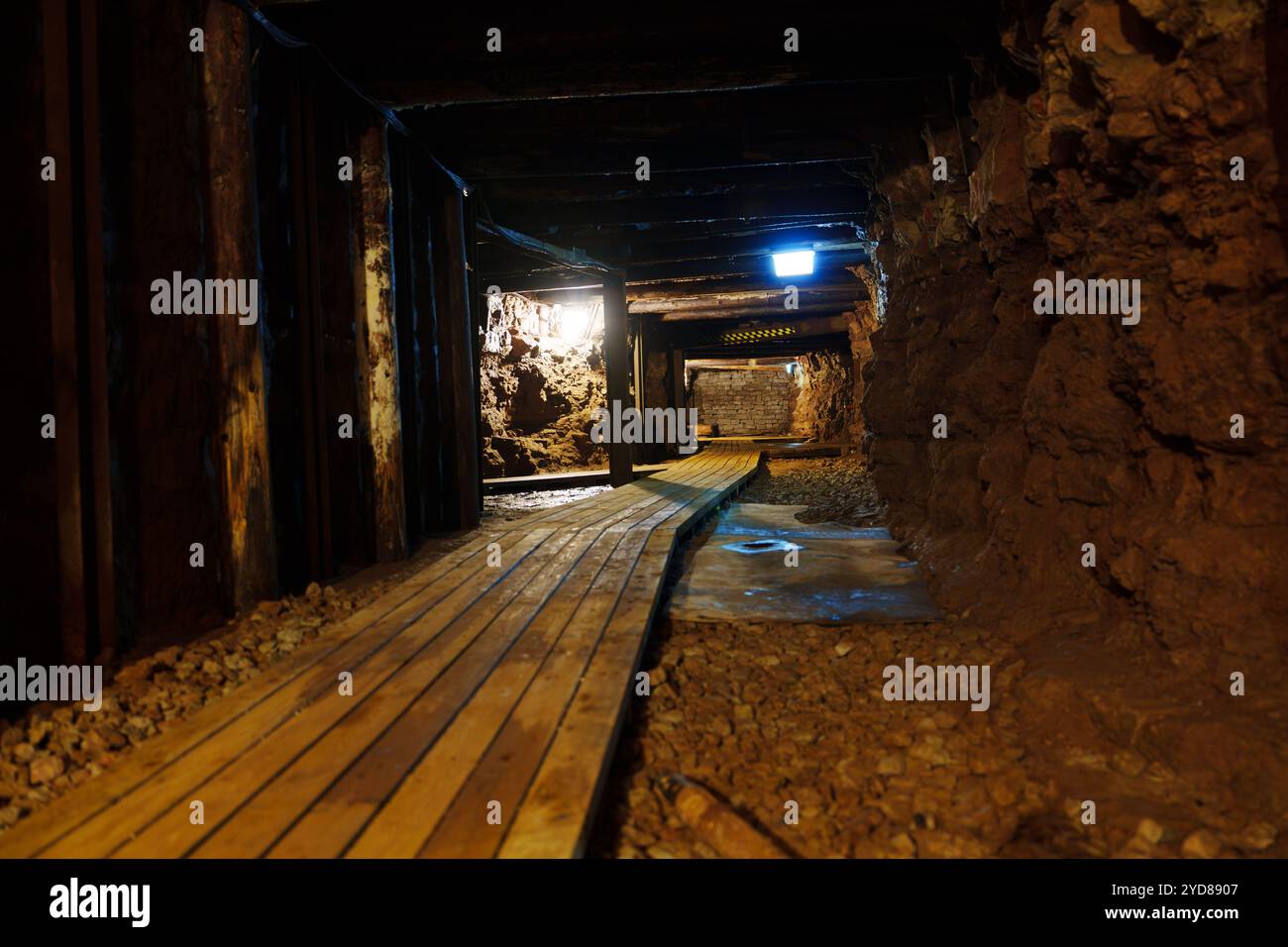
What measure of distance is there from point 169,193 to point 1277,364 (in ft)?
15.6

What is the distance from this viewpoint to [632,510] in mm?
6816

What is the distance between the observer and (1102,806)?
2156 millimetres

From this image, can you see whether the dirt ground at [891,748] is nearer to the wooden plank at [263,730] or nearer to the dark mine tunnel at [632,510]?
the dark mine tunnel at [632,510]

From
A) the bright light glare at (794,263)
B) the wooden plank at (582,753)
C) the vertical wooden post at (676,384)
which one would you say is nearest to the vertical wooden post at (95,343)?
the wooden plank at (582,753)

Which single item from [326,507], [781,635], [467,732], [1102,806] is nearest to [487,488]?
[326,507]

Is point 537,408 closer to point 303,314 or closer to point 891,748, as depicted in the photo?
point 303,314

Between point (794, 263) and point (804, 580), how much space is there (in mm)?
7423

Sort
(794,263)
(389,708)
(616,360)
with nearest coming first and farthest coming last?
(389,708) → (794,263) → (616,360)

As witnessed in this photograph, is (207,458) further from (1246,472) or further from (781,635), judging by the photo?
(1246,472)

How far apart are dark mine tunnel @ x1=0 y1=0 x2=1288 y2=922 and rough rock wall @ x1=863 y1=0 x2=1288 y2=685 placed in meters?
0.02

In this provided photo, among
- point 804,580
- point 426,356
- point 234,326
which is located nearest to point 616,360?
point 426,356

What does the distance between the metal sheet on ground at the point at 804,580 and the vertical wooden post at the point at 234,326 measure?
2.28m

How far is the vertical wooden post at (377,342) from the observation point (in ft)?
17.5

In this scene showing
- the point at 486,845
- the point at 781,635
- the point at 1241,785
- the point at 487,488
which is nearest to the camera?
the point at 486,845
